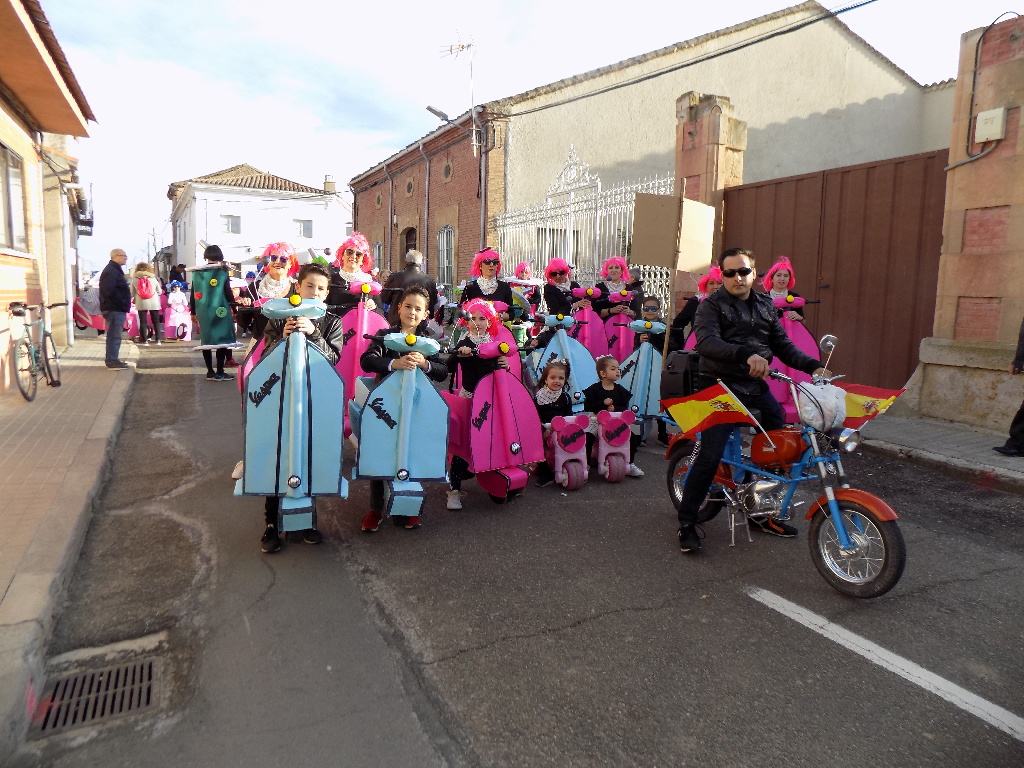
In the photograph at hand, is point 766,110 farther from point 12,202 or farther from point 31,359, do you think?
point 31,359

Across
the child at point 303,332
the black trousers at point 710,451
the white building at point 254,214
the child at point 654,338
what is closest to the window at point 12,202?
the child at point 303,332

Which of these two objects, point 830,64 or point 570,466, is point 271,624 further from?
point 830,64

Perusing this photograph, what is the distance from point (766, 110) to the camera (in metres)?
18.0

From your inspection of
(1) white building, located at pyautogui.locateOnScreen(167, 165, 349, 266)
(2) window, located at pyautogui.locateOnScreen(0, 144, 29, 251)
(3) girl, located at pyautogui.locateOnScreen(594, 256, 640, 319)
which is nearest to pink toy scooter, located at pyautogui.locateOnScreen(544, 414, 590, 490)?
(3) girl, located at pyautogui.locateOnScreen(594, 256, 640, 319)

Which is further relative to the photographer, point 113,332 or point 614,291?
point 113,332

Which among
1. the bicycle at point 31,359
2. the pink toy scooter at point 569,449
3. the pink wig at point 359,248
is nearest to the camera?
the pink toy scooter at point 569,449

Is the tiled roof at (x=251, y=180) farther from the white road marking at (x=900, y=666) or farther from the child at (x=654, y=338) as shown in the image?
the white road marking at (x=900, y=666)

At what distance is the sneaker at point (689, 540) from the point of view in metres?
4.30

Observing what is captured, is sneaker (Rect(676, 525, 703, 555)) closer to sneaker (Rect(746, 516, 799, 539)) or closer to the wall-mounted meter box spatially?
sneaker (Rect(746, 516, 799, 539))

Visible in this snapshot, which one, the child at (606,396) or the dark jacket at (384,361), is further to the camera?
the child at (606,396)

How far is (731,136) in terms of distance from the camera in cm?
1101

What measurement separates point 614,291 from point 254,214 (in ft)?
139

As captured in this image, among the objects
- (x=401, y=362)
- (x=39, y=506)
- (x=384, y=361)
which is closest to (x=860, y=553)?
(x=401, y=362)

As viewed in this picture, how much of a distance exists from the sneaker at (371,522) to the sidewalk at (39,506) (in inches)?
64.8
